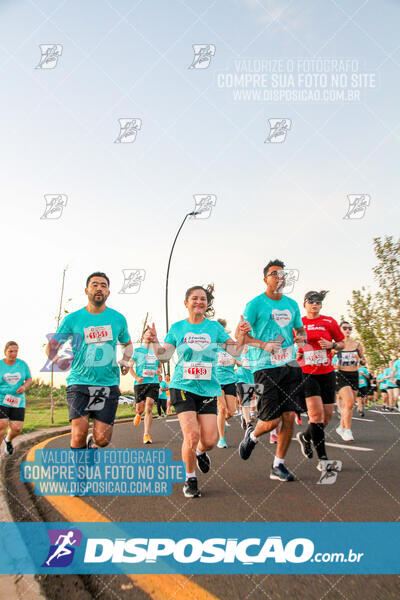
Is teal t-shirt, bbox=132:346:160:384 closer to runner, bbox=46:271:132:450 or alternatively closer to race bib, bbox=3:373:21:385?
race bib, bbox=3:373:21:385

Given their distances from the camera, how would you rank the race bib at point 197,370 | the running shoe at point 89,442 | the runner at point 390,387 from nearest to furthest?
1. the race bib at point 197,370
2. the running shoe at point 89,442
3. the runner at point 390,387

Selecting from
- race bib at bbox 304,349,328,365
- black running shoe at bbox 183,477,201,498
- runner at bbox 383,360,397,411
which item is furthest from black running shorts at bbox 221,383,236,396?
runner at bbox 383,360,397,411

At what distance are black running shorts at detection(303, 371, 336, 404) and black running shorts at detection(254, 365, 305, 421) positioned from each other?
3.26 ft

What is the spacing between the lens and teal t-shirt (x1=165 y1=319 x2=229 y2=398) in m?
4.80

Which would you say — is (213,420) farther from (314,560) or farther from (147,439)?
(147,439)

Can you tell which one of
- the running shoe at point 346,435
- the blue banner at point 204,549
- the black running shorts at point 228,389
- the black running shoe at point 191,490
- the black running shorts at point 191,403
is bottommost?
the running shoe at point 346,435

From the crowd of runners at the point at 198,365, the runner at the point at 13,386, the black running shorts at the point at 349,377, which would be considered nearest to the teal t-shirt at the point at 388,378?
the black running shorts at the point at 349,377

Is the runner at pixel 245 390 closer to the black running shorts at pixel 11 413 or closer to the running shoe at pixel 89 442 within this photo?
the black running shorts at pixel 11 413

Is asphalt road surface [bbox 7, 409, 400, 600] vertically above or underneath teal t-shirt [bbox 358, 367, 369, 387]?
underneath

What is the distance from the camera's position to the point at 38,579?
2535 mm

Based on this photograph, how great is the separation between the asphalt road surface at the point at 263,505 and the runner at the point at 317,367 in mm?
482

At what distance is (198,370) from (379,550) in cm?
236

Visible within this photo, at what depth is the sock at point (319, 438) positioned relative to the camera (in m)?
5.56

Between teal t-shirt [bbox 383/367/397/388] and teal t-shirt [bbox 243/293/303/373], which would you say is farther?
teal t-shirt [bbox 383/367/397/388]
